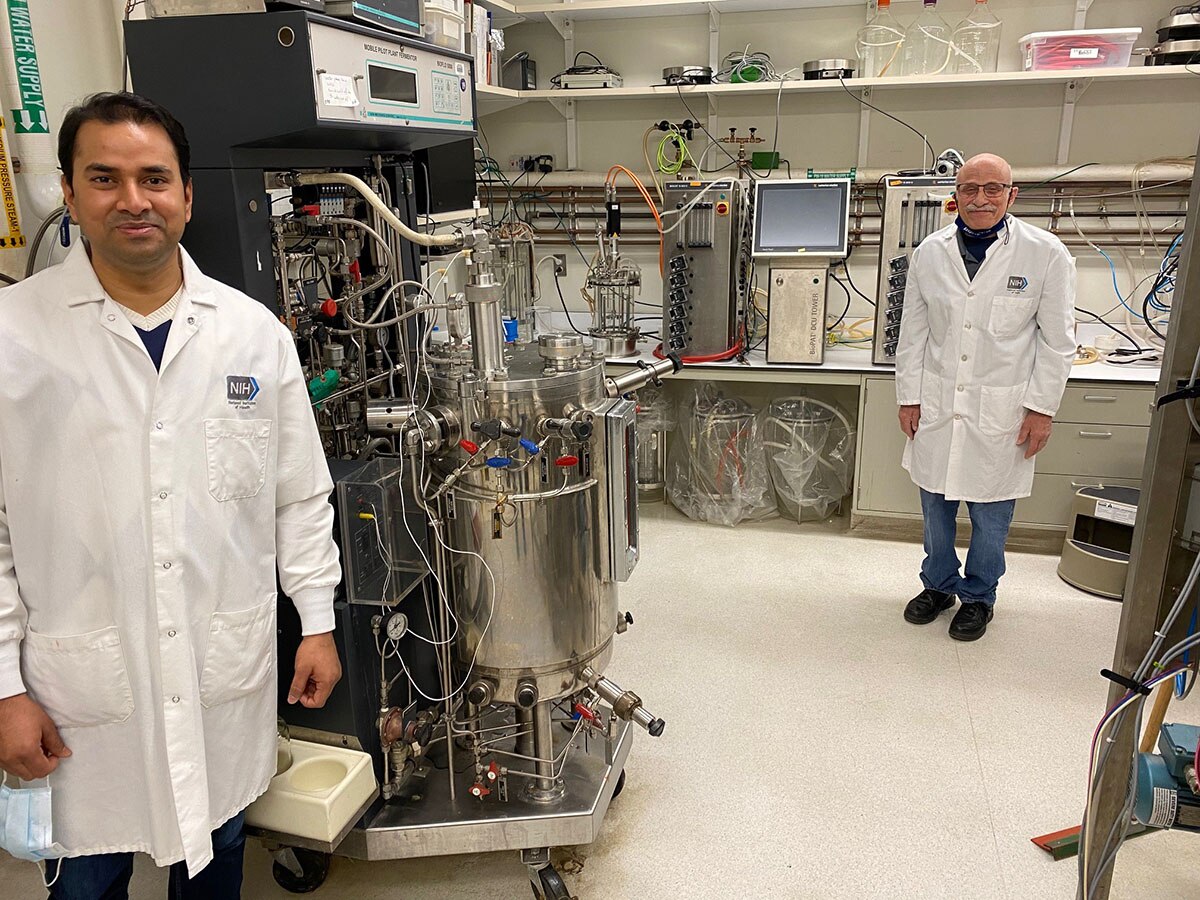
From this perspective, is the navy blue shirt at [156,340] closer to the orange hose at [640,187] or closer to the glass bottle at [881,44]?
the orange hose at [640,187]

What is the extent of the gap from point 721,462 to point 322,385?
2.26m

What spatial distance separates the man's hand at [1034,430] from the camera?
268 centimetres

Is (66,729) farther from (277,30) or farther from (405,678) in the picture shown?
(277,30)

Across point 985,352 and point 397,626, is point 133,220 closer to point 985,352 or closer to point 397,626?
point 397,626

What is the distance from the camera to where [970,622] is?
285cm

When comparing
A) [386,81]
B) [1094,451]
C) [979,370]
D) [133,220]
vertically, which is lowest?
[1094,451]

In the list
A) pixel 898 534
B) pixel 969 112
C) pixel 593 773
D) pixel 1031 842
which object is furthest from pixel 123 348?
pixel 969 112

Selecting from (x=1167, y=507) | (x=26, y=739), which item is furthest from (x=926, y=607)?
(x=26, y=739)

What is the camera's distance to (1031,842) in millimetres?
1974

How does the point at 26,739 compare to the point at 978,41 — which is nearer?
the point at 26,739

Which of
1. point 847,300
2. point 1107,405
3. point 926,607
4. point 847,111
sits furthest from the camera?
point 847,300

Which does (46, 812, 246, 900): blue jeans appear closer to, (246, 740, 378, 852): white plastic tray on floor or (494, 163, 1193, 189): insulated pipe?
(246, 740, 378, 852): white plastic tray on floor

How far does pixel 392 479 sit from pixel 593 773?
79 centimetres

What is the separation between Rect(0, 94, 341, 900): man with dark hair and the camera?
3.96 ft
